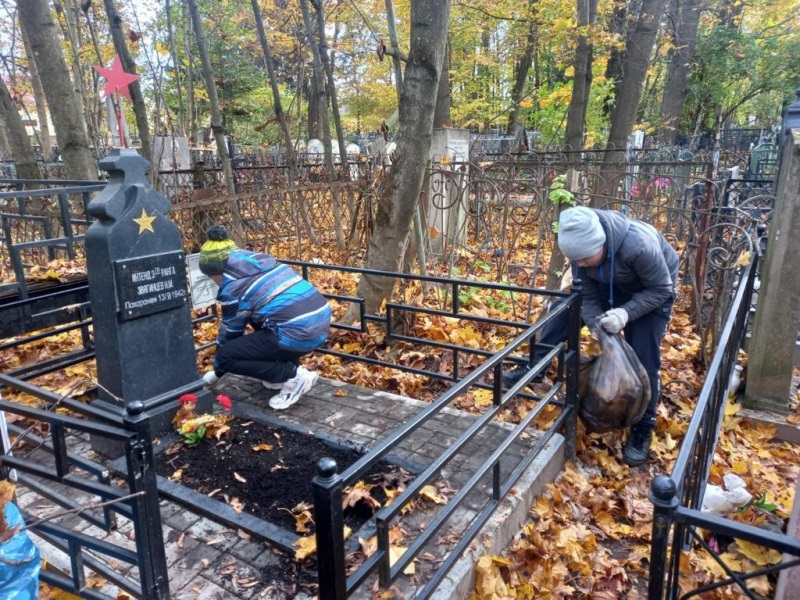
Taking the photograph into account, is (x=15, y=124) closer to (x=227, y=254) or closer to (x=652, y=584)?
(x=227, y=254)

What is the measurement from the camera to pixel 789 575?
2307 mm

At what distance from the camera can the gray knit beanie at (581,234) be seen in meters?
3.37

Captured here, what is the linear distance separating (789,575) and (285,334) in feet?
10.2

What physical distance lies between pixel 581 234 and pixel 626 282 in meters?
0.54

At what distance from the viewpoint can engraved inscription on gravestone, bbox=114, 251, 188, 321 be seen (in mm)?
3463

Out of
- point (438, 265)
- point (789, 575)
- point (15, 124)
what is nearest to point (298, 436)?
point (789, 575)

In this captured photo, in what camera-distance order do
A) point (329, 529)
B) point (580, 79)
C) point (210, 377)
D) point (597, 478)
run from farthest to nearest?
1. point (580, 79)
2. point (210, 377)
3. point (597, 478)
4. point (329, 529)

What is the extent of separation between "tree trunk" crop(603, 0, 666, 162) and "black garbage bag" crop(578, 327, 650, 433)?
27.1 ft

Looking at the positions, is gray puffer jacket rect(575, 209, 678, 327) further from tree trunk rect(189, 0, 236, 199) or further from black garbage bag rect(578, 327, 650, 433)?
tree trunk rect(189, 0, 236, 199)

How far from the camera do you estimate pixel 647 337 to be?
12.3 feet

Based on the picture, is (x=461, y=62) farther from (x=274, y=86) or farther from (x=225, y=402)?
(x=225, y=402)

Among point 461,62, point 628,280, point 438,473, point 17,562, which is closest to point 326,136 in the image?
point 628,280

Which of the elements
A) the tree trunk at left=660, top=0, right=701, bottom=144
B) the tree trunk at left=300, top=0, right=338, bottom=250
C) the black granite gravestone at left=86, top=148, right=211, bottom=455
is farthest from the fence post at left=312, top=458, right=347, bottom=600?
the tree trunk at left=660, top=0, right=701, bottom=144

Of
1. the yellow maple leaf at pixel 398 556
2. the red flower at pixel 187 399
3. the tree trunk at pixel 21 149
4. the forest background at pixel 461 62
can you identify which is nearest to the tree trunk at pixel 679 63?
the forest background at pixel 461 62
